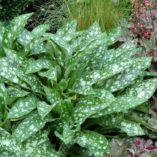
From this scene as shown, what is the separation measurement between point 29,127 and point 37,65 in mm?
A: 335

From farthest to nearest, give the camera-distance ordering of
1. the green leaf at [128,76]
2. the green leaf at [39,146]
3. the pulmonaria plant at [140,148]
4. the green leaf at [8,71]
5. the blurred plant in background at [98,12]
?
1. the blurred plant in background at [98,12]
2. the green leaf at [128,76]
3. the green leaf at [8,71]
4. the green leaf at [39,146]
5. the pulmonaria plant at [140,148]

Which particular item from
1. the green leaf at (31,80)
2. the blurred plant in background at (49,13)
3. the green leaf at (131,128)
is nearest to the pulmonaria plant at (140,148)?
the green leaf at (131,128)

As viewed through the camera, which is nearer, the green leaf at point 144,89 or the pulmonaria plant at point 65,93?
the pulmonaria plant at point 65,93

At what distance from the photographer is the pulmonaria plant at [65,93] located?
258 cm

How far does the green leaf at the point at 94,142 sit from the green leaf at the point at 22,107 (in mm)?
290

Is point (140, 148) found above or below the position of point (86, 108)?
below

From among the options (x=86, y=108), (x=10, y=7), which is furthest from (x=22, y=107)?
(x=10, y=7)

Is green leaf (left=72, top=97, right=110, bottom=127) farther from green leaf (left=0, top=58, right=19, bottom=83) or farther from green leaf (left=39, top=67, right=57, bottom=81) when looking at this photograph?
green leaf (left=0, top=58, right=19, bottom=83)

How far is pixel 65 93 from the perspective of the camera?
2.73m

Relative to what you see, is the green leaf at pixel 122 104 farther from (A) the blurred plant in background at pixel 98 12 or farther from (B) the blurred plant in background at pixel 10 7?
(B) the blurred plant in background at pixel 10 7

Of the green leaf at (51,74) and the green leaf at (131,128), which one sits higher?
the green leaf at (51,74)

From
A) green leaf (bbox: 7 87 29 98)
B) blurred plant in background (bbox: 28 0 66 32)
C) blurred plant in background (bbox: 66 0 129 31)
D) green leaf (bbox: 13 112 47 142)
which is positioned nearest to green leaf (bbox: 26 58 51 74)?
green leaf (bbox: 7 87 29 98)

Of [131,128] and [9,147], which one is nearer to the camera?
[9,147]

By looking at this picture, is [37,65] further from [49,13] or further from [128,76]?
[49,13]
